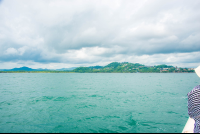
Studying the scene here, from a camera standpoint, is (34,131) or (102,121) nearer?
(34,131)

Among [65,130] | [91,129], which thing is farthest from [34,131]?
[91,129]

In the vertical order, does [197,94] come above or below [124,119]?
above

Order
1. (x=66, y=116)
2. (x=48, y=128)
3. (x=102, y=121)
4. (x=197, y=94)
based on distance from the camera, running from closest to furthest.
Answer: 1. (x=197, y=94)
2. (x=48, y=128)
3. (x=102, y=121)
4. (x=66, y=116)

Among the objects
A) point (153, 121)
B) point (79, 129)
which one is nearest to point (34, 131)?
point (79, 129)

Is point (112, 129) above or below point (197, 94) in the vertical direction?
below

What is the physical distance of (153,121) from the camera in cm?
1412

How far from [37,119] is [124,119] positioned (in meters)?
10.9

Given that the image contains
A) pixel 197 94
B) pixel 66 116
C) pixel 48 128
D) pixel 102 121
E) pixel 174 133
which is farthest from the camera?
pixel 66 116

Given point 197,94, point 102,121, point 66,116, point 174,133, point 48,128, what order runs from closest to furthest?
point 197,94 → point 174,133 → point 48,128 → point 102,121 → point 66,116

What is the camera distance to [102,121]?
45.9ft

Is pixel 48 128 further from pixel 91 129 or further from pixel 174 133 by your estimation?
pixel 174 133

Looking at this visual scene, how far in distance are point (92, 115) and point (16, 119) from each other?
375 inches

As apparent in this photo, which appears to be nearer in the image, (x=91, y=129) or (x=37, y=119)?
(x=91, y=129)

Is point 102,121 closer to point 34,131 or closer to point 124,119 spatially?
point 124,119
